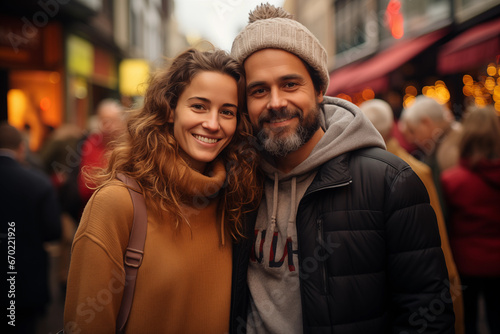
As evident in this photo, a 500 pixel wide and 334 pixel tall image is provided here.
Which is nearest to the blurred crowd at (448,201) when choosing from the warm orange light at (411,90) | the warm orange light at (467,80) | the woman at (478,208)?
the woman at (478,208)

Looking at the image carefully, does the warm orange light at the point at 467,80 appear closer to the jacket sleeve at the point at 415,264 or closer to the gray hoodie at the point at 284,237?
the gray hoodie at the point at 284,237

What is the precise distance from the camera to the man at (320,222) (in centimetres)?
178

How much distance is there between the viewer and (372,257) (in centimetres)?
181

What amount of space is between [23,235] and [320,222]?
9.86 ft

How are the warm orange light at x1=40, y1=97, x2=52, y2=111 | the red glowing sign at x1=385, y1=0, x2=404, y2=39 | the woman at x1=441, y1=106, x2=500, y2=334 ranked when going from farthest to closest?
the red glowing sign at x1=385, y1=0, x2=404, y2=39 → the warm orange light at x1=40, y1=97, x2=52, y2=111 → the woman at x1=441, y1=106, x2=500, y2=334

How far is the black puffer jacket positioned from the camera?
5.79 ft

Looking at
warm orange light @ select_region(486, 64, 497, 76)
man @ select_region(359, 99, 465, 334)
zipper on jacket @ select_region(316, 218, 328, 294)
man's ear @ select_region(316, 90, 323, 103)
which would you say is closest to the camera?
zipper on jacket @ select_region(316, 218, 328, 294)

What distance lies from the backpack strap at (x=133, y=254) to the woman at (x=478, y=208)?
8.95 feet

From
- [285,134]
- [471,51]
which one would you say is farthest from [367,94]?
[285,134]

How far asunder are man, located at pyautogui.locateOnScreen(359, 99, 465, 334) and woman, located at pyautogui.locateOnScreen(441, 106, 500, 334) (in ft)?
0.43

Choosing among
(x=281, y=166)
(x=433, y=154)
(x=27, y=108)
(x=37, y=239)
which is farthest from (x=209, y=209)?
(x=27, y=108)

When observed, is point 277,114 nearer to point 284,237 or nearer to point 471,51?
point 284,237

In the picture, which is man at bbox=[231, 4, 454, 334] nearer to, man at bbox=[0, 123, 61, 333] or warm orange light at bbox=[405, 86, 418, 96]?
man at bbox=[0, 123, 61, 333]

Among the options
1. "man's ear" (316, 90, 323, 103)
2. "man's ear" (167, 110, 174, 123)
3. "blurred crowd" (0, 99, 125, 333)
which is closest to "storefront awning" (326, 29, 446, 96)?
"blurred crowd" (0, 99, 125, 333)
